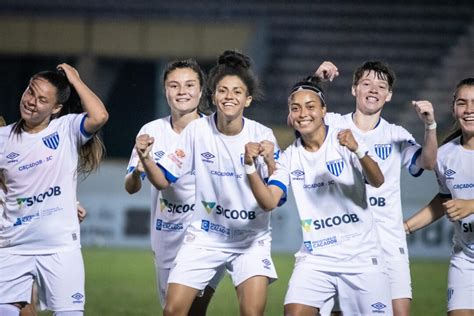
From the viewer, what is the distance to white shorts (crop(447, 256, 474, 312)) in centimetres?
700

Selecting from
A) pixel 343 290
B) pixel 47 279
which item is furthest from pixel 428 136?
pixel 47 279

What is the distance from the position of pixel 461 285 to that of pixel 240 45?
15333 mm

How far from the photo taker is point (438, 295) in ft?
41.2

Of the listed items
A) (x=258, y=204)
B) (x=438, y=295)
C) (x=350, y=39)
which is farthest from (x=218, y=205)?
(x=350, y=39)

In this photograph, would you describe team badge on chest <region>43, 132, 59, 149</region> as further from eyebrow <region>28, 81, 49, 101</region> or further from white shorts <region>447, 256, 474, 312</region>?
white shorts <region>447, 256, 474, 312</region>

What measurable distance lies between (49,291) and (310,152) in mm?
2031

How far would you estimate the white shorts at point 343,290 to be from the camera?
669 centimetres

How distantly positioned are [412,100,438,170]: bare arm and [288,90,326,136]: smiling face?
76cm

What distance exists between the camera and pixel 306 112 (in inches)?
268

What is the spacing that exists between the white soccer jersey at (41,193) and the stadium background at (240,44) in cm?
1221

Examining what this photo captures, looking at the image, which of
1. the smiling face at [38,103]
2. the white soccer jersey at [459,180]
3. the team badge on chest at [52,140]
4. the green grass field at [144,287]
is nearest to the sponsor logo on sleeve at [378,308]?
→ the white soccer jersey at [459,180]

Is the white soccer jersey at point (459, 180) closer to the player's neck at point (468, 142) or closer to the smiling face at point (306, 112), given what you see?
the player's neck at point (468, 142)

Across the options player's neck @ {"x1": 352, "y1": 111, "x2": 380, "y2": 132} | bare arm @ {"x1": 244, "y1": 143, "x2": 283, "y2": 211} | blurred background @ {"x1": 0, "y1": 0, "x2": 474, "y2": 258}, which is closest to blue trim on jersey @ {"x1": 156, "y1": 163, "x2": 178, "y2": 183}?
bare arm @ {"x1": 244, "y1": 143, "x2": 283, "y2": 211}

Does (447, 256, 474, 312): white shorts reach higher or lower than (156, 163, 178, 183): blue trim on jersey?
lower
